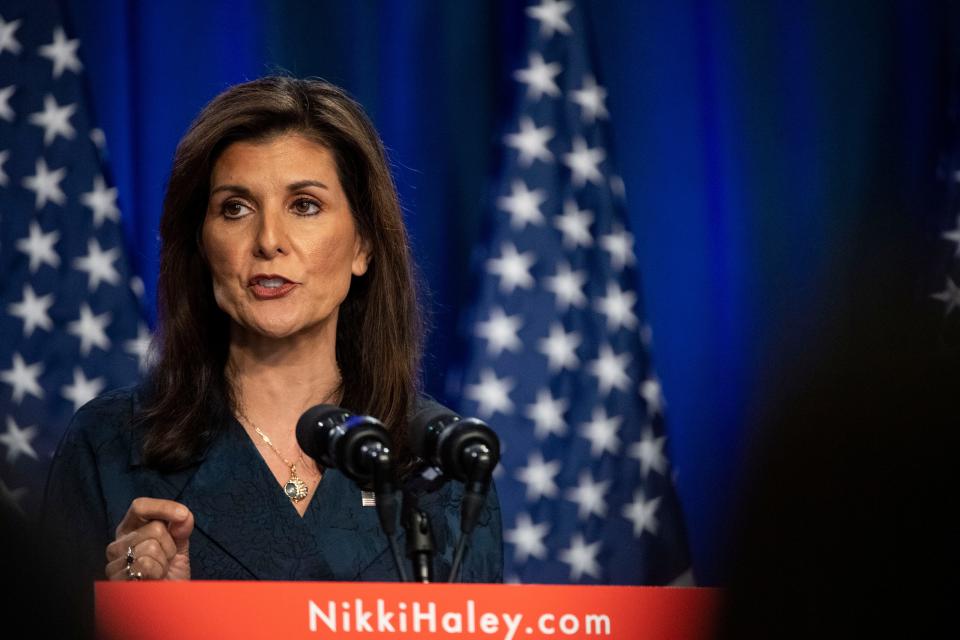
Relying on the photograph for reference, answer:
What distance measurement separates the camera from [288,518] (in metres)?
2.17

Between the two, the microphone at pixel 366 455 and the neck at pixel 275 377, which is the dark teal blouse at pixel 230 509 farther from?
the microphone at pixel 366 455

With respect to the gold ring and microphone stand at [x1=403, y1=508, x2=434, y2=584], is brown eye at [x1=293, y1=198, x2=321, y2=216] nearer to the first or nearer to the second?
the gold ring

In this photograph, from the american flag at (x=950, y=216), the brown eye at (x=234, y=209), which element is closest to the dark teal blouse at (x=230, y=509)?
the brown eye at (x=234, y=209)

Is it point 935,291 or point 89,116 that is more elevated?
point 89,116

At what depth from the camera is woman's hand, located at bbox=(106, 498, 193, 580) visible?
1.56m

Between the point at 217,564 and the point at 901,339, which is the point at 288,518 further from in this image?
the point at 901,339

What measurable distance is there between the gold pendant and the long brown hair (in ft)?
0.54

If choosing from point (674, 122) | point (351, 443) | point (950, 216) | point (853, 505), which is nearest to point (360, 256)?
point (351, 443)

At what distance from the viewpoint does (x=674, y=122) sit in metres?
3.60

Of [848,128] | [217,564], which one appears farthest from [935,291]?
[217,564]

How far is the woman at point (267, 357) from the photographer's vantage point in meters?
2.18

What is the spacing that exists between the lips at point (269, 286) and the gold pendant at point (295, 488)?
1.07 ft

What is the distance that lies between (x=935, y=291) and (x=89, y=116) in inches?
92.6

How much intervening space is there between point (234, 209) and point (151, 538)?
0.89 meters
